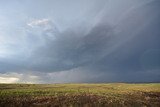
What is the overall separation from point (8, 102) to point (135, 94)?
3762 cm

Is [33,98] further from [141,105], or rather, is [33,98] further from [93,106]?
[141,105]

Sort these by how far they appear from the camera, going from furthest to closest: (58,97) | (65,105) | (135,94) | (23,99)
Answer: (135,94) < (58,97) < (23,99) < (65,105)

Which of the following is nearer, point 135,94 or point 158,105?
point 158,105

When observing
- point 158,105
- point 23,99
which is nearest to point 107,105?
point 158,105

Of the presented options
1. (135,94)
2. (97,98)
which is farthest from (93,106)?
(135,94)

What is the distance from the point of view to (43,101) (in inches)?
2357

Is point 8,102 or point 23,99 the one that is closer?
point 8,102

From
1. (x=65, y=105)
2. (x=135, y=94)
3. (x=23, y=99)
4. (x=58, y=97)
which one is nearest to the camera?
(x=65, y=105)

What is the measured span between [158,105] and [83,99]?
17.9 m

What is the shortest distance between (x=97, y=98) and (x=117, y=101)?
4931 millimetres

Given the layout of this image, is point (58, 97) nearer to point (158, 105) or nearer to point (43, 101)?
point (43, 101)

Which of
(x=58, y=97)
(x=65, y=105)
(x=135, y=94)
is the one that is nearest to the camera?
(x=65, y=105)

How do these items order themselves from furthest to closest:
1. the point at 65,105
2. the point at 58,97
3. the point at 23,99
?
the point at 58,97 → the point at 23,99 → the point at 65,105

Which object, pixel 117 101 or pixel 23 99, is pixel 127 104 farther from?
pixel 23 99
